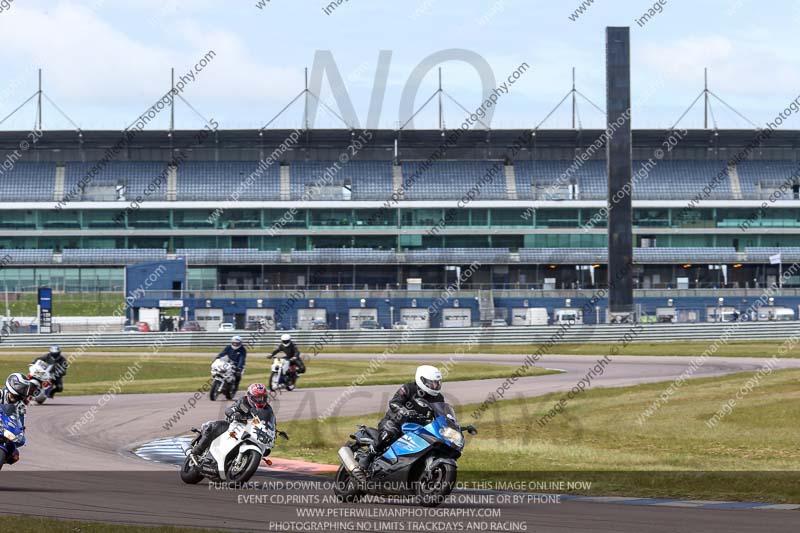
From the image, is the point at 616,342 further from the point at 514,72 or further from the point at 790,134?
the point at 790,134

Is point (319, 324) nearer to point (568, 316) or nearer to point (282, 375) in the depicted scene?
point (568, 316)

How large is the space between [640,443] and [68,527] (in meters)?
13.1

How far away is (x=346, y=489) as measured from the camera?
1448 cm

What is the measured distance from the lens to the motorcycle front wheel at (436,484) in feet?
44.4

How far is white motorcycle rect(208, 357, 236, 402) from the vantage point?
31.9 m

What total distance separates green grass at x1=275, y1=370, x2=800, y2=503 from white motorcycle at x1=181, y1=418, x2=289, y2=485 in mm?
3582

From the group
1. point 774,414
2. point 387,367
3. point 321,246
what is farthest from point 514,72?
point 774,414

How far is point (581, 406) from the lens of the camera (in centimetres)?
2919

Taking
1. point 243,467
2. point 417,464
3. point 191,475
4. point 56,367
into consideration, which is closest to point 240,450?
point 243,467

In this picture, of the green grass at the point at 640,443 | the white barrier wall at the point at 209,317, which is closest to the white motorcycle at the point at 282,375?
the green grass at the point at 640,443

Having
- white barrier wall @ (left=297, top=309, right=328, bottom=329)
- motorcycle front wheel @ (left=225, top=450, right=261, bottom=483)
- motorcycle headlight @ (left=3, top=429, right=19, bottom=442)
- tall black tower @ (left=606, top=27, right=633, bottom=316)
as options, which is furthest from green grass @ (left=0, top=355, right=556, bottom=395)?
white barrier wall @ (left=297, top=309, right=328, bottom=329)

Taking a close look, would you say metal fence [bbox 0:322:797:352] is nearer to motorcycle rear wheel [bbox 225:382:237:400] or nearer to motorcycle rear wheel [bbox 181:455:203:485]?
motorcycle rear wheel [bbox 225:382:237:400]

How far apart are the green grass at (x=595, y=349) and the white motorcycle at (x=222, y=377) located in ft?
88.3

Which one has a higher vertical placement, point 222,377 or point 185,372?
point 222,377
